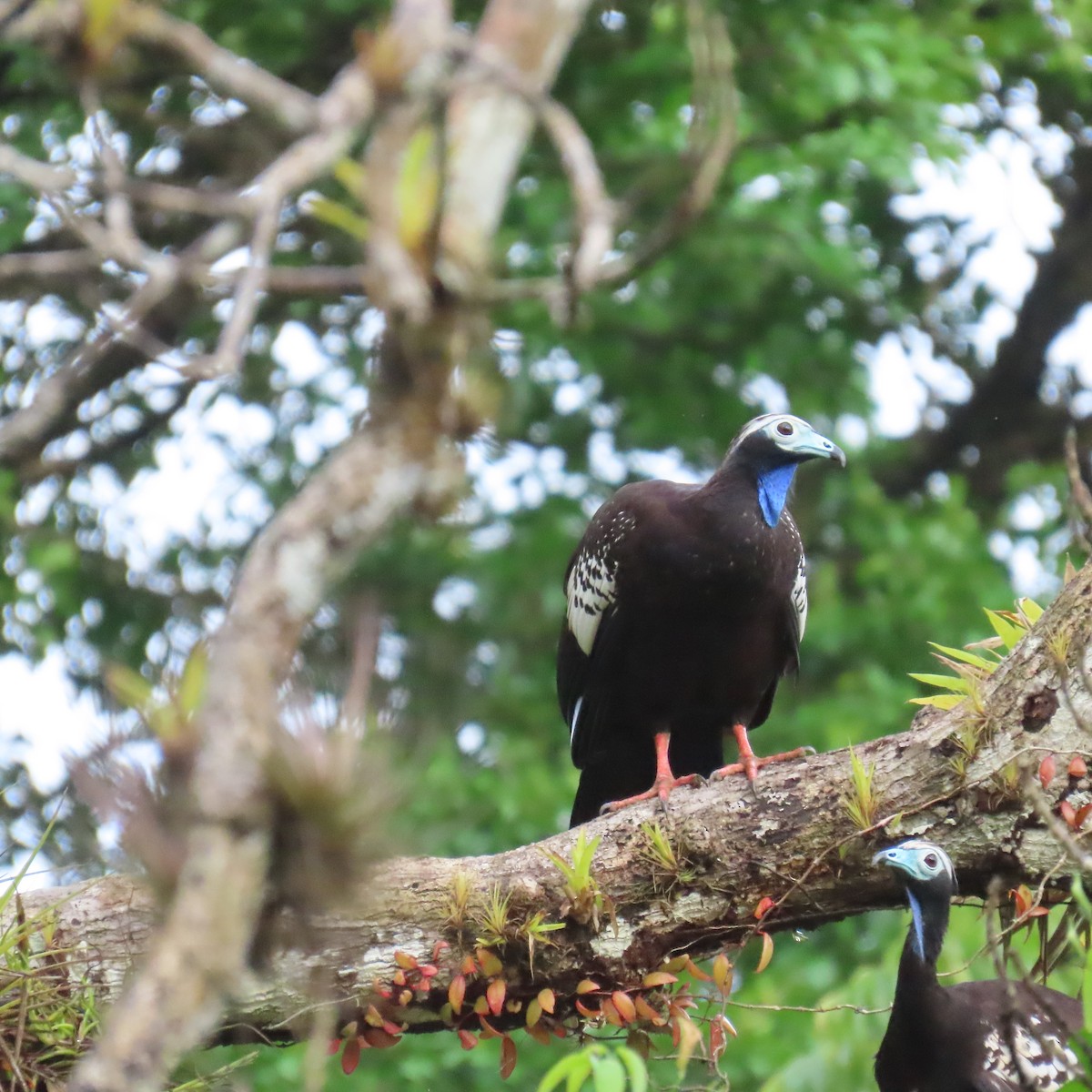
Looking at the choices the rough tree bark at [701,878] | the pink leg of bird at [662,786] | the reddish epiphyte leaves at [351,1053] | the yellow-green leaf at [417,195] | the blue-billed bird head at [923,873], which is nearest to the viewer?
the yellow-green leaf at [417,195]

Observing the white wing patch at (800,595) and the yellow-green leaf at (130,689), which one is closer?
the yellow-green leaf at (130,689)

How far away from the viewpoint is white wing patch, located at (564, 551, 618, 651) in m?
4.99

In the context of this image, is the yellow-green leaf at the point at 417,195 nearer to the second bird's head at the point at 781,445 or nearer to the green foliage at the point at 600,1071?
the green foliage at the point at 600,1071

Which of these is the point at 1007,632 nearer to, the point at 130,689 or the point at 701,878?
the point at 701,878

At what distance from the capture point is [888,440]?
32.6ft

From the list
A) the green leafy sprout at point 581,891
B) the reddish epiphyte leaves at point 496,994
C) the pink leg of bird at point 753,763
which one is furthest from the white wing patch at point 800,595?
the reddish epiphyte leaves at point 496,994

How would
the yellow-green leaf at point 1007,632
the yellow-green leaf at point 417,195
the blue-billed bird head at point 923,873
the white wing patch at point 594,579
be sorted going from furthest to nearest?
the white wing patch at point 594,579
the yellow-green leaf at point 1007,632
the blue-billed bird head at point 923,873
the yellow-green leaf at point 417,195

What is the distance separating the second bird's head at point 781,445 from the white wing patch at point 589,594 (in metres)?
0.54

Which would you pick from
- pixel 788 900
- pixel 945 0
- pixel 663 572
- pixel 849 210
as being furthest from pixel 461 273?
pixel 849 210

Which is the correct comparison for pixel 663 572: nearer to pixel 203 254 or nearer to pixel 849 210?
pixel 203 254

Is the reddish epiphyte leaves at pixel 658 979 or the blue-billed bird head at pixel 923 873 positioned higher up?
the blue-billed bird head at pixel 923 873

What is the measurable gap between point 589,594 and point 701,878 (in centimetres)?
162

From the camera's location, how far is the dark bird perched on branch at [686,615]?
15.3 feet

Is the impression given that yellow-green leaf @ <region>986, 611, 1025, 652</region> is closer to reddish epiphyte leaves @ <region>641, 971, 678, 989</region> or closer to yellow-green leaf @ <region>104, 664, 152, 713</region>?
reddish epiphyte leaves @ <region>641, 971, 678, 989</region>
